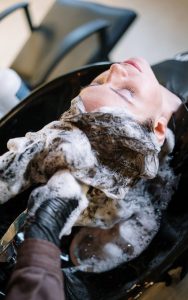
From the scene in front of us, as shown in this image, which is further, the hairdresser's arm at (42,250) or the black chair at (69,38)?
the black chair at (69,38)

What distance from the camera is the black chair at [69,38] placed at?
1.52 m

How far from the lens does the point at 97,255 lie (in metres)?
0.93

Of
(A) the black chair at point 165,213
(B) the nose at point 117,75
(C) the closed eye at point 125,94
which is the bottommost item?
(A) the black chair at point 165,213

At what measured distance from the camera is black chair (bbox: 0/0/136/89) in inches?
59.9

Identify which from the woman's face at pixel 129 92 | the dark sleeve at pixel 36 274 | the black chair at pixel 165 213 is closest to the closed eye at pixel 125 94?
the woman's face at pixel 129 92

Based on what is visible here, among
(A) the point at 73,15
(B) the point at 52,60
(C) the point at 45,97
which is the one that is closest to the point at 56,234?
(C) the point at 45,97

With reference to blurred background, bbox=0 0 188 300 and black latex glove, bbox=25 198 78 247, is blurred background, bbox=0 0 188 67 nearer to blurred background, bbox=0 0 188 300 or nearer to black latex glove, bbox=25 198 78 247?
blurred background, bbox=0 0 188 300

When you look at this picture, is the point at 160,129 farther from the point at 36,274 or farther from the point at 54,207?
the point at 36,274

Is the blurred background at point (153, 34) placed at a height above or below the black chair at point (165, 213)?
below

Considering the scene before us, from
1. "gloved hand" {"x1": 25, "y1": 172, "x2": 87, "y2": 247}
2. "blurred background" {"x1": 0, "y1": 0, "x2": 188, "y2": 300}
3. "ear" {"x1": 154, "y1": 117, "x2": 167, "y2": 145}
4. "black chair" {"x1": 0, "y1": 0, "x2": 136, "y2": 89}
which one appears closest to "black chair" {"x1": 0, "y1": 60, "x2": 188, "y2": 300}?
"ear" {"x1": 154, "y1": 117, "x2": 167, "y2": 145}

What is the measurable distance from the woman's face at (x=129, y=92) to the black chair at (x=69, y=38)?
0.63m

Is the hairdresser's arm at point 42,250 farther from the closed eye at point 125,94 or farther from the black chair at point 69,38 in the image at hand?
the black chair at point 69,38

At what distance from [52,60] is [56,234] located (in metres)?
1.09

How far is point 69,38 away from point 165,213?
0.82m
